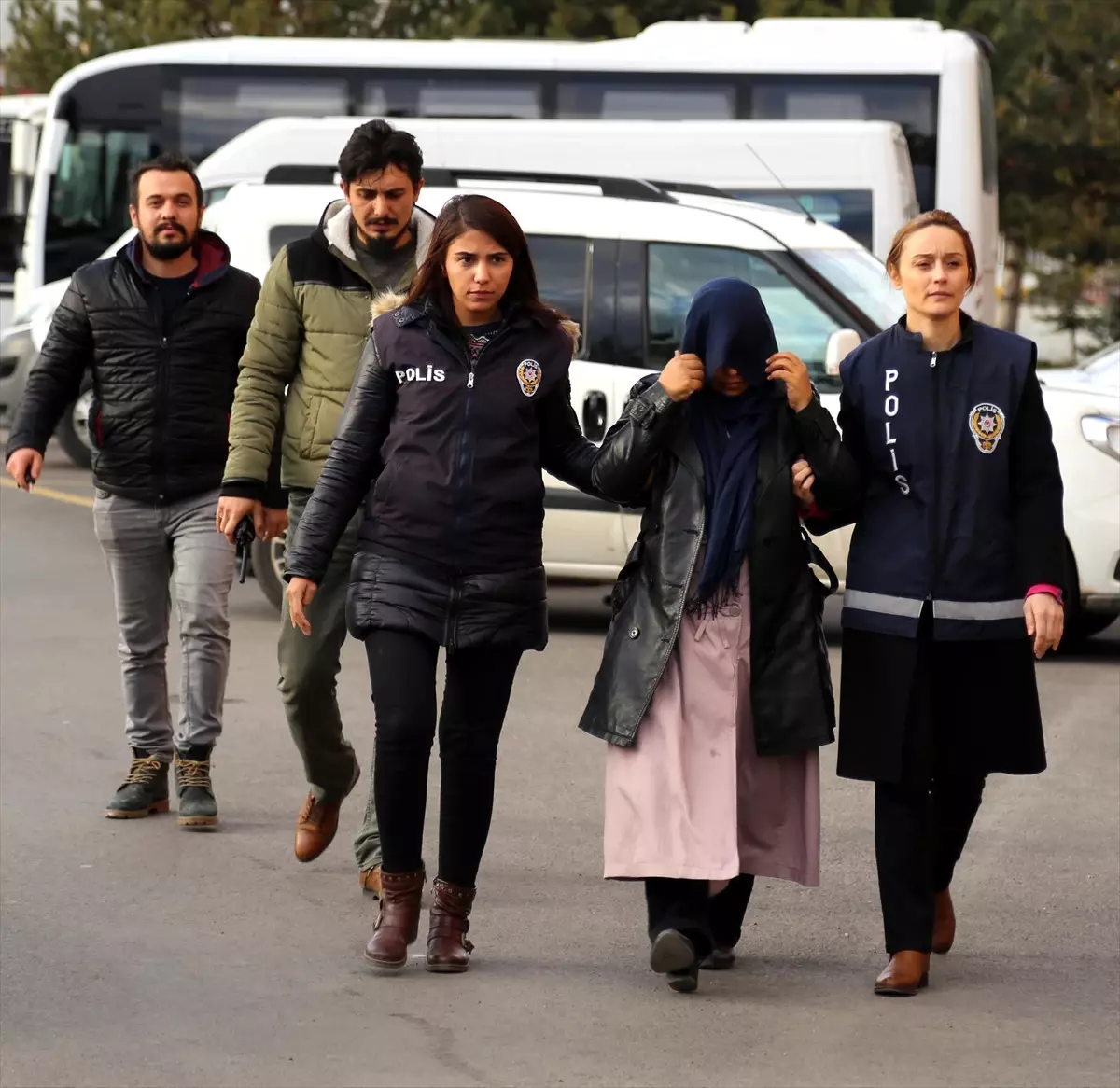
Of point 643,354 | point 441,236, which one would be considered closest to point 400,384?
point 441,236

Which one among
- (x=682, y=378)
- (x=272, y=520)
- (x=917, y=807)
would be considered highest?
(x=682, y=378)

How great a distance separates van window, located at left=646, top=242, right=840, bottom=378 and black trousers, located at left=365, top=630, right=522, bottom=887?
5826 mm

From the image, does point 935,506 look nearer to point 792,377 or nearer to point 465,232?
point 792,377

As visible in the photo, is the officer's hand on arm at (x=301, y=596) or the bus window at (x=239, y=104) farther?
the bus window at (x=239, y=104)

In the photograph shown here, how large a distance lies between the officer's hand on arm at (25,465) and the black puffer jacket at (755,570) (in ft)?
7.71

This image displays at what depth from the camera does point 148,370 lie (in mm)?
7391

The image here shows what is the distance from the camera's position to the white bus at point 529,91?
20.6 m

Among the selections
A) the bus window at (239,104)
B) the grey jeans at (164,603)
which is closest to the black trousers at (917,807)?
the grey jeans at (164,603)

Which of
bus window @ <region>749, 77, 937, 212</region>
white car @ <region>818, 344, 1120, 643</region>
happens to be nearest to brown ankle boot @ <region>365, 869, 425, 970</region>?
white car @ <region>818, 344, 1120, 643</region>

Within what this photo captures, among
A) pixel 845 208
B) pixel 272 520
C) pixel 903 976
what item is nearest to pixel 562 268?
pixel 272 520

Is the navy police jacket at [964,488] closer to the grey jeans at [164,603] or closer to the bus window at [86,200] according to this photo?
the grey jeans at [164,603]

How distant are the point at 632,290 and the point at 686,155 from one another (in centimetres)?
723

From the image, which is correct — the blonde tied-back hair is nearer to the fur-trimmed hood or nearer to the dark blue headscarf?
the dark blue headscarf

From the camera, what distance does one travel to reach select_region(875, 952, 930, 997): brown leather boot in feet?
18.4
